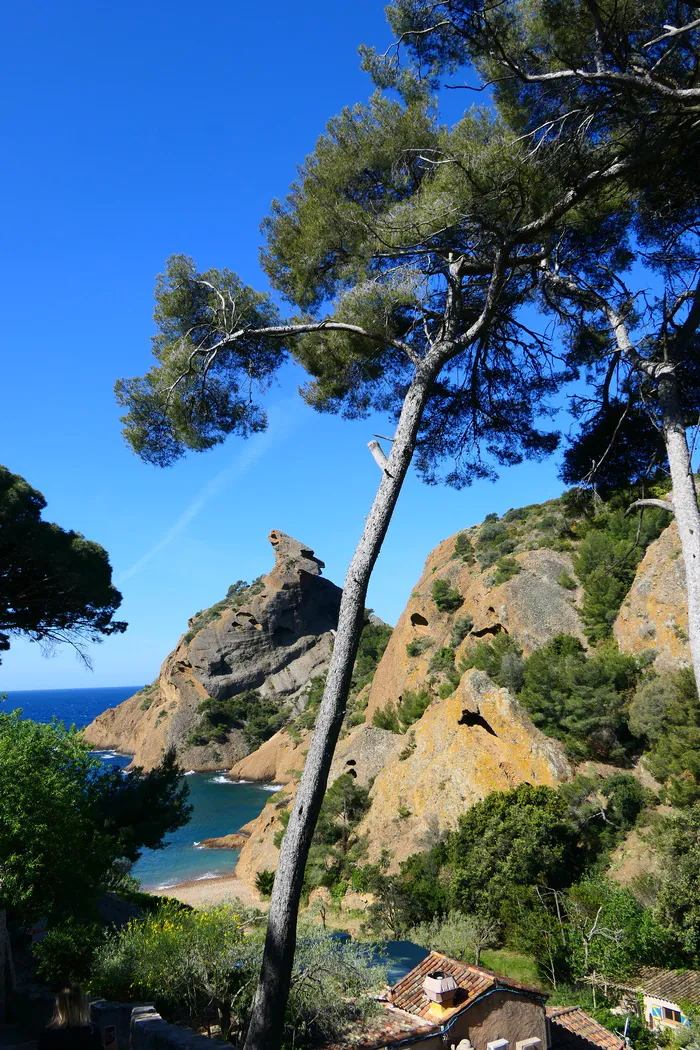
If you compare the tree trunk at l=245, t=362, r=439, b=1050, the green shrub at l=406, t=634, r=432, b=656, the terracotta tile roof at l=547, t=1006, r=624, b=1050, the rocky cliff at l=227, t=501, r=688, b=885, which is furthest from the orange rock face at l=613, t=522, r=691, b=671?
the tree trunk at l=245, t=362, r=439, b=1050

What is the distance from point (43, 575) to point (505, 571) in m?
17.8

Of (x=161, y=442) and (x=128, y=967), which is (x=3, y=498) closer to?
(x=161, y=442)

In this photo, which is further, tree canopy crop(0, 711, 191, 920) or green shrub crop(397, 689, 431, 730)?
green shrub crop(397, 689, 431, 730)

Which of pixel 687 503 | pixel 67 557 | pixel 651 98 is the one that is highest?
pixel 651 98

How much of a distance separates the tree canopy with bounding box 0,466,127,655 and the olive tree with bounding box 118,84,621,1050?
563 cm

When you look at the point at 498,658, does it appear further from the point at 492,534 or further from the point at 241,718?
the point at 241,718

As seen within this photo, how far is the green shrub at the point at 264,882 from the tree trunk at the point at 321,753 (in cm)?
1977

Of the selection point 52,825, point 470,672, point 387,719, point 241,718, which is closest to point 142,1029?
→ point 52,825

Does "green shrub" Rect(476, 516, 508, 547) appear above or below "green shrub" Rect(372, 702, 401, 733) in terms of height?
above

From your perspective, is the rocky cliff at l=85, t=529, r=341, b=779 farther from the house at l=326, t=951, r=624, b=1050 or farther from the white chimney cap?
the white chimney cap

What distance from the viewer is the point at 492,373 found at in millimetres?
9305

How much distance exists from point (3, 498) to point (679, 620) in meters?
19.3

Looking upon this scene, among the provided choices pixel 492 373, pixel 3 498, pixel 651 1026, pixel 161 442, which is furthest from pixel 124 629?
pixel 651 1026

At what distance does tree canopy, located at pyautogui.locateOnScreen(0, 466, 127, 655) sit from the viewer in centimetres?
1298
